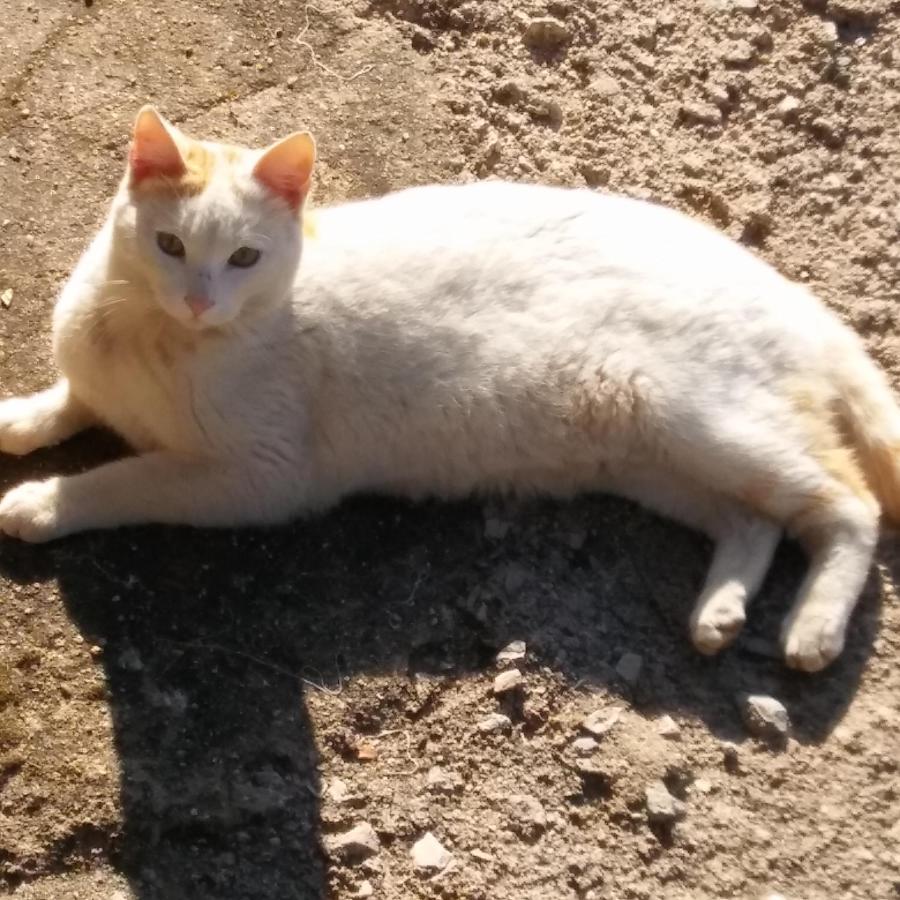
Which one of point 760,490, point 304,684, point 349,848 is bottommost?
point 349,848

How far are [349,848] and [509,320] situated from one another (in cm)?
132

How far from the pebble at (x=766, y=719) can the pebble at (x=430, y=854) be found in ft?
2.65

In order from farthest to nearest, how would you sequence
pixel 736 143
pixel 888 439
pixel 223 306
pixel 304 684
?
pixel 736 143, pixel 888 439, pixel 304 684, pixel 223 306

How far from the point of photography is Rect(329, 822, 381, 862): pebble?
2.52 meters

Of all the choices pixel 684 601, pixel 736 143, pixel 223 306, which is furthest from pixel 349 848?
pixel 736 143

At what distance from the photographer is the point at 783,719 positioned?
273 cm

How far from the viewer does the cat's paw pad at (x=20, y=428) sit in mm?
2867

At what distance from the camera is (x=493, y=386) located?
9.19ft

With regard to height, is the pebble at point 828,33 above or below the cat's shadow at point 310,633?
above

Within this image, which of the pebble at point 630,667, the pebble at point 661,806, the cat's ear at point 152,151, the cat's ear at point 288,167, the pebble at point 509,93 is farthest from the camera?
the pebble at point 509,93

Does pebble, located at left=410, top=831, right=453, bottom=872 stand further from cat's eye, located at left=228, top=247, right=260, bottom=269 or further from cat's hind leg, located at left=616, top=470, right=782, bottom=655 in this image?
cat's eye, located at left=228, top=247, right=260, bottom=269

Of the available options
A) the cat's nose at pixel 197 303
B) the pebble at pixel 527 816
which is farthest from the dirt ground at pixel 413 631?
the cat's nose at pixel 197 303

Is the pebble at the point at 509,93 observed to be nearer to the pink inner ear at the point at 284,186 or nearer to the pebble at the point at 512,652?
the pink inner ear at the point at 284,186

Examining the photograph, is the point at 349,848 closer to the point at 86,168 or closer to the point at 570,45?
the point at 86,168
